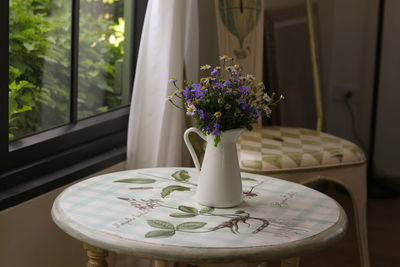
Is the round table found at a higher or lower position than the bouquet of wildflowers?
lower

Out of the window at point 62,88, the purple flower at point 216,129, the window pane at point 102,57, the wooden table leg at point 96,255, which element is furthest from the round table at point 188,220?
the window pane at point 102,57

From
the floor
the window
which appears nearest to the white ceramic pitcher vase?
the window

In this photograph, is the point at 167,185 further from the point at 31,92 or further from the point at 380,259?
the point at 380,259

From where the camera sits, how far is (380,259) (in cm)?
267

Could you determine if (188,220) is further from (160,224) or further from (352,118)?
(352,118)

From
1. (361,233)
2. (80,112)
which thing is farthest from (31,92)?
(361,233)

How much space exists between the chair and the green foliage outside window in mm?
547

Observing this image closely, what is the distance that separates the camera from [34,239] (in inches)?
69.3

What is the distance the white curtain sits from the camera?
2.09m

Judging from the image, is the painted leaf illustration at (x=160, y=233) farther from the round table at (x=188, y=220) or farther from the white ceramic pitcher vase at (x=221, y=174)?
the white ceramic pitcher vase at (x=221, y=174)

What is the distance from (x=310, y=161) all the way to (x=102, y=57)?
0.82 metres

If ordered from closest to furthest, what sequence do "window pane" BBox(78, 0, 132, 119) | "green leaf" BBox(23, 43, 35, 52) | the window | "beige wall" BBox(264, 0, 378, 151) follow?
the window, "green leaf" BBox(23, 43, 35, 52), "window pane" BBox(78, 0, 132, 119), "beige wall" BBox(264, 0, 378, 151)

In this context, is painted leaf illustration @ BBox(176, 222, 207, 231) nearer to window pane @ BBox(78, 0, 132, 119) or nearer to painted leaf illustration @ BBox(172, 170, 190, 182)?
painted leaf illustration @ BBox(172, 170, 190, 182)

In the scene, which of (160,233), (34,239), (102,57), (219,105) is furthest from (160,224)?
(102,57)
